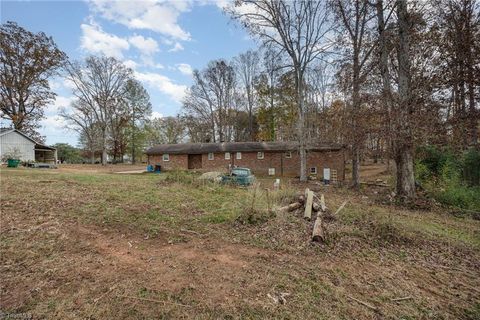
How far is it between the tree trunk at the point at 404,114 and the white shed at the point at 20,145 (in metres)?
29.0

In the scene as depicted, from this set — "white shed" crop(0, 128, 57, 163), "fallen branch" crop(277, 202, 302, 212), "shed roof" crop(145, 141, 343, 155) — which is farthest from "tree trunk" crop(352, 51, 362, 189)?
"white shed" crop(0, 128, 57, 163)

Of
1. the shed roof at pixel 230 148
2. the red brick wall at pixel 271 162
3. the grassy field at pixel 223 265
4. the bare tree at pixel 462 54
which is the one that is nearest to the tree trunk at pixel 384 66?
the bare tree at pixel 462 54

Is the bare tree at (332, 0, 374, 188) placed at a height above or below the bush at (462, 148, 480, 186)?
above

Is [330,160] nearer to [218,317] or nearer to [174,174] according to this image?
[174,174]

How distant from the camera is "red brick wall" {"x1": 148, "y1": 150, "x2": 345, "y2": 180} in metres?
22.5

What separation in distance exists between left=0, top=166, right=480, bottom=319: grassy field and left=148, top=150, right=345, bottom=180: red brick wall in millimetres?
15936

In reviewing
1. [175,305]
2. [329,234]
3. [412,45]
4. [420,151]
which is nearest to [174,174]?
[329,234]

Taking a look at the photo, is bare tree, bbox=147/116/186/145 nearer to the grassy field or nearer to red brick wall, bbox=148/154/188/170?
red brick wall, bbox=148/154/188/170

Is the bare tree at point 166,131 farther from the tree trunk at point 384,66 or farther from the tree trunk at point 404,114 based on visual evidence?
the tree trunk at point 404,114

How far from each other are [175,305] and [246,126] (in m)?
31.8

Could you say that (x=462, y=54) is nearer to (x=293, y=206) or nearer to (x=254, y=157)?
(x=293, y=206)

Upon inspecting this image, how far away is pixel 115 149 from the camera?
124ft

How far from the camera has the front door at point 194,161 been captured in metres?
25.7

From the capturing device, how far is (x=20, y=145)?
74.7ft
